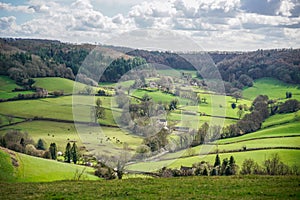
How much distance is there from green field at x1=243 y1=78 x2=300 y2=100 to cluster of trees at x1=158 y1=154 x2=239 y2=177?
70.0 metres

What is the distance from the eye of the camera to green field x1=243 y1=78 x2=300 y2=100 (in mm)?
111075

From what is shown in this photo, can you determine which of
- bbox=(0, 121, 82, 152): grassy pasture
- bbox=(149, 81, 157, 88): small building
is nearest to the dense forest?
bbox=(149, 81, 157, 88): small building

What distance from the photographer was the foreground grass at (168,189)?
1919 centimetres

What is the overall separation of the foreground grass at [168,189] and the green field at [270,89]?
296 feet

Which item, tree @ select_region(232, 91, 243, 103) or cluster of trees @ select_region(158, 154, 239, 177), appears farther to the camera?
tree @ select_region(232, 91, 243, 103)

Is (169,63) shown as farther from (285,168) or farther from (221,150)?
(285,168)

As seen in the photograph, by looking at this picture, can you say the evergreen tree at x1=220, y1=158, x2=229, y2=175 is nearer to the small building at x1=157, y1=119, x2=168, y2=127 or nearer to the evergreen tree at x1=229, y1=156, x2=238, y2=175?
the evergreen tree at x1=229, y1=156, x2=238, y2=175

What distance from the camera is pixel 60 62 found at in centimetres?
12150

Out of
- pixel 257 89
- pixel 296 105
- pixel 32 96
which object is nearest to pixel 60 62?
pixel 32 96

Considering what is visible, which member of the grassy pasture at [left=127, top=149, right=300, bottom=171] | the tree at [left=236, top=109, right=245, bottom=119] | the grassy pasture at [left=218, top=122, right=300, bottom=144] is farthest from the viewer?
the tree at [left=236, top=109, right=245, bottom=119]

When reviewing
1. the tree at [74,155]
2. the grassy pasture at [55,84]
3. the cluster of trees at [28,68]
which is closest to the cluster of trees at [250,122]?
the tree at [74,155]

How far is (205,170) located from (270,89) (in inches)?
3532

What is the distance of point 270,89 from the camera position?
120m

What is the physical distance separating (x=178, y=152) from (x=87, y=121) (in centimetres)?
1031
